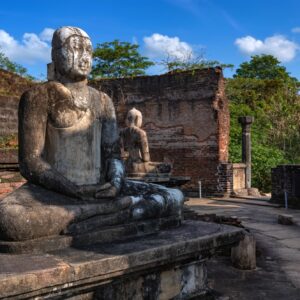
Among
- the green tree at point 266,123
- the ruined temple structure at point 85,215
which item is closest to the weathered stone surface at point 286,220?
the ruined temple structure at point 85,215

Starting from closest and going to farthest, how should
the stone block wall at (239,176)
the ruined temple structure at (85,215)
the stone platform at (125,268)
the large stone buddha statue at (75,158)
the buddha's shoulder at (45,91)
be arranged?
the stone platform at (125,268) < the ruined temple structure at (85,215) < the large stone buddha statue at (75,158) < the buddha's shoulder at (45,91) < the stone block wall at (239,176)

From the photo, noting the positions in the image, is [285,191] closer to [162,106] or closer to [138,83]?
[162,106]

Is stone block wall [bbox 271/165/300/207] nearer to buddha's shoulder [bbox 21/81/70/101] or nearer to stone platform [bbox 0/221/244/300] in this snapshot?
stone platform [bbox 0/221/244/300]

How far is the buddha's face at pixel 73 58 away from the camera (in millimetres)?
3078

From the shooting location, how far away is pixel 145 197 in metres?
3.16

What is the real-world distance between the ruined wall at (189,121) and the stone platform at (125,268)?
1051 cm

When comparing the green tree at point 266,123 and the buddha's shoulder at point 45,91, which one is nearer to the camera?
the buddha's shoulder at point 45,91

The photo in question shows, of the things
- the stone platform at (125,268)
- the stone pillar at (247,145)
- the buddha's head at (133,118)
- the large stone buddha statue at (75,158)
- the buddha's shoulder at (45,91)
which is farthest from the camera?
the stone pillar at (247,145)

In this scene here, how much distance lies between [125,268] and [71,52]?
1.56m

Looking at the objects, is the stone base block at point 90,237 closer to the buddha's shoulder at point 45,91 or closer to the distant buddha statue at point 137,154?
the buddha's shoulder at point 45,91

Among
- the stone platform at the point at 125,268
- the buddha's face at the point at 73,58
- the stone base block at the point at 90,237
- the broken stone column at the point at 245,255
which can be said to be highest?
the buddha's face at the point at 73,58

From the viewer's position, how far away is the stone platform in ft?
6.97

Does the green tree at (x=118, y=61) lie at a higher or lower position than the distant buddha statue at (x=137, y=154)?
higher

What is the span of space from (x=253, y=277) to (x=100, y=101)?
2422 millimetres
